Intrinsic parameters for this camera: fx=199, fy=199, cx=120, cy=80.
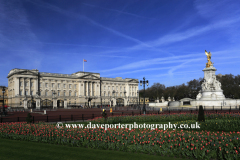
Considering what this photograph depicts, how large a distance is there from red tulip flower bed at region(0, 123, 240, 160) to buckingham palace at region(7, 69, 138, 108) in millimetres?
68528

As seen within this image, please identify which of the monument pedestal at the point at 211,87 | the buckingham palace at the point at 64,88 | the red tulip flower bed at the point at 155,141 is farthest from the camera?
the buckingham palace at the point at 64,88

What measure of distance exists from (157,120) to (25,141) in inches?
527

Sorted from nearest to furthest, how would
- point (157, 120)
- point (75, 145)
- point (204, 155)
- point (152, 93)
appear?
point (204, 155), point (75, 145), point (157, 120), point (152, 93)

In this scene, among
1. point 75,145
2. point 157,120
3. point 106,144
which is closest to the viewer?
point 106,144

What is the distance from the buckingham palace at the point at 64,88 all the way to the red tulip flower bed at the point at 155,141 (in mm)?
68528

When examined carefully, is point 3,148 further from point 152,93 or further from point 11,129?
point 152,93

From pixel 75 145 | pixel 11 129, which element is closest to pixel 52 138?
pixel 75 145

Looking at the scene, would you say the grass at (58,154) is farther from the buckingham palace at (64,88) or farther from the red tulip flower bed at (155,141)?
the buckingham palace at (64,88)

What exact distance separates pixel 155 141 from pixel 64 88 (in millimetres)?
102928

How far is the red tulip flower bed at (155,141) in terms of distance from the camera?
27.1 feet

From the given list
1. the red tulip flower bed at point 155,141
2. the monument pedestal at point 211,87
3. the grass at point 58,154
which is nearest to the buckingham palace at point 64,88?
the monument pedestal at point 211,87

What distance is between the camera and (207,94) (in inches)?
1658

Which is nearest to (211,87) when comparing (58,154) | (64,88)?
(58,154)

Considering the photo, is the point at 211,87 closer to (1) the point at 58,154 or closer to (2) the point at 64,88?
(1) the point at 58,154
